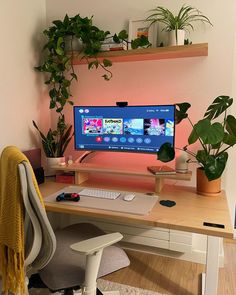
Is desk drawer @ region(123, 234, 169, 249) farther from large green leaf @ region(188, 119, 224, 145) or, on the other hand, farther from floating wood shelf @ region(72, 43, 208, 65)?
floating wood shelf @ region(72, 43, 208, 65)

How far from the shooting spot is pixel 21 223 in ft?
3.16

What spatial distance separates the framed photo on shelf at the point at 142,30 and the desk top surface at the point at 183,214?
1.13 metres

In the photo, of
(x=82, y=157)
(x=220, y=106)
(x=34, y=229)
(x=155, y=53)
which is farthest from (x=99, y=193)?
(x=155, y=53)

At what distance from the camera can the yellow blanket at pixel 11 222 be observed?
0.94 metres

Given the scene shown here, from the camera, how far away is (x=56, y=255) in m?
1.18

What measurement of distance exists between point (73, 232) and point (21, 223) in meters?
0.51

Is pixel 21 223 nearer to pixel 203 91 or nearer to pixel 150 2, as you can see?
pixel 203 91

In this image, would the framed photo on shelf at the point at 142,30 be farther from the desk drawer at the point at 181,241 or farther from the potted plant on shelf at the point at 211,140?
the desk drawer at the point at 181,241

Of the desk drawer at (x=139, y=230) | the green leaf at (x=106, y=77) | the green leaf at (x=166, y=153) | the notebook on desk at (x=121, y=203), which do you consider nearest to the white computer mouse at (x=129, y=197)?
the notebook on desk at (x=121, y=203)

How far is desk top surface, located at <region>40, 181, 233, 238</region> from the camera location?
116 centimetres

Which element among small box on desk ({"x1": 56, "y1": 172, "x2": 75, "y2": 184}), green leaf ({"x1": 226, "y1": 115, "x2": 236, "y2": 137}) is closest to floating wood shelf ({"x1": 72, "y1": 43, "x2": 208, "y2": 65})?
green leaf ({"x1": 226, "y1": 115, "x2": 236, "y2": 137})

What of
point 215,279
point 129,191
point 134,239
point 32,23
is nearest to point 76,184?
point 129,191

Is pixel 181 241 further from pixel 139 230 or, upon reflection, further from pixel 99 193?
pixel 99 193

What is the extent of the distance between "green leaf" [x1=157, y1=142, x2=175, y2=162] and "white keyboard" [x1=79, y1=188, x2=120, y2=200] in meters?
0.37
